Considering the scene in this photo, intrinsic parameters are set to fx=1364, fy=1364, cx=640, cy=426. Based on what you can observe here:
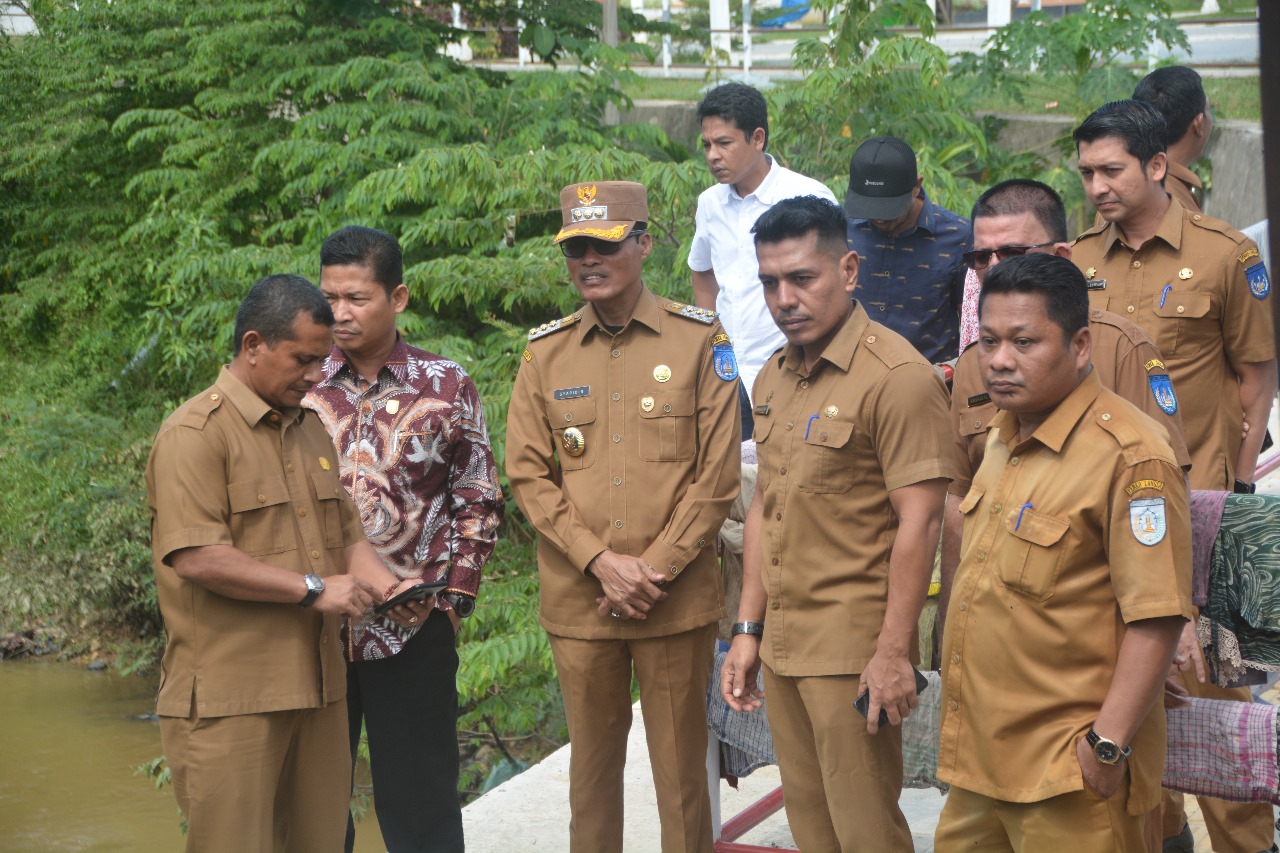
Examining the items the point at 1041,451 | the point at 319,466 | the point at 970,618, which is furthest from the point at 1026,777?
the point at 319,466

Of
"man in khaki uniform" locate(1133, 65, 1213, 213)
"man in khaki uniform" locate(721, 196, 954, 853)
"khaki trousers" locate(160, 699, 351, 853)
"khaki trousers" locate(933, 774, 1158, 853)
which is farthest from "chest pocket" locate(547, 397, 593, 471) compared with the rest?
"man in khaki uniform" locate(1133, 65, 1213, 213)

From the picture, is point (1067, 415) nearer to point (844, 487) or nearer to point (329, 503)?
point (844, 487)

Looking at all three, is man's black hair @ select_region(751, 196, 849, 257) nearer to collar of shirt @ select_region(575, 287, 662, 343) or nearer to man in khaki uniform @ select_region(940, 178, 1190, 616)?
man in khaki uniform @ select_region(940, 178, 1190, 616)

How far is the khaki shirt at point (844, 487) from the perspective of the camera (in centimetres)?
320

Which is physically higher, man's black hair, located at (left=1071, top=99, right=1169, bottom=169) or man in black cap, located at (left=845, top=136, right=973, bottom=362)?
man's black hair, located at (left=1071, top=99, right=1169, bottom=169)

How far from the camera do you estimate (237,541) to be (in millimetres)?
3230

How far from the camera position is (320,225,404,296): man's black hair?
3.88 meters

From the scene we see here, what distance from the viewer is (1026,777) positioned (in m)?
2.78

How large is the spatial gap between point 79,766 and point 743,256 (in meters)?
6.16

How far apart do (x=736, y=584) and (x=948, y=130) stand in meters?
5.23

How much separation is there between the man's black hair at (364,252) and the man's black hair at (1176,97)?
2.55 meters

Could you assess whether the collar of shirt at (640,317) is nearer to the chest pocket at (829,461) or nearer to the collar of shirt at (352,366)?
the collar of shirt at (352,366)

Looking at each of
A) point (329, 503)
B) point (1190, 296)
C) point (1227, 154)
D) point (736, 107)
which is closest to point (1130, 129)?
point (1190, 296)

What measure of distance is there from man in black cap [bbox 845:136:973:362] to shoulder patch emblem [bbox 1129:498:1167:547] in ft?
6.48
